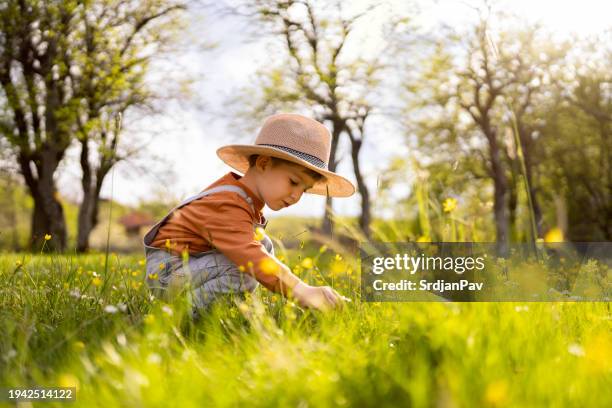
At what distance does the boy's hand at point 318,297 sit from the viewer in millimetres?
3055

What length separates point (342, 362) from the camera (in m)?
2.16

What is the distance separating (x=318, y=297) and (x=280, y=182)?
861 millimetres

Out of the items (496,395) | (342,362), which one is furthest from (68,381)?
(496,395)

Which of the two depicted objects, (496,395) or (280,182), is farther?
(280,182)

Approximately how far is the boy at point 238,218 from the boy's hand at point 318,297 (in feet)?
0.35

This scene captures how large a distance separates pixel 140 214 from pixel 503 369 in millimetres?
41007

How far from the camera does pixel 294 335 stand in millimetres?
2393

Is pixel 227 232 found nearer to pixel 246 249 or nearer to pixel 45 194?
pixel 246 249

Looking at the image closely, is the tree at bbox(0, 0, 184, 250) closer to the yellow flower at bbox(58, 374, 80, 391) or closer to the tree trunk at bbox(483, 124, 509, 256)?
the tree trunk at bbox(483, 124, 509, 256)

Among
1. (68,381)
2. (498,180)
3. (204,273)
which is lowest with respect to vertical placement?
(68,381)

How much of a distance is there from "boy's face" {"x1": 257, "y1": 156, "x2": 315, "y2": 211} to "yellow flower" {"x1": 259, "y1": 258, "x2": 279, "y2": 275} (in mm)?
501

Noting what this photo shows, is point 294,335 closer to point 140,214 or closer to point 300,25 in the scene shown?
point 300,25

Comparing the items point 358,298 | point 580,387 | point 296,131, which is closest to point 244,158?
point 296,131

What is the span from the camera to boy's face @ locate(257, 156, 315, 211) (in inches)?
143
